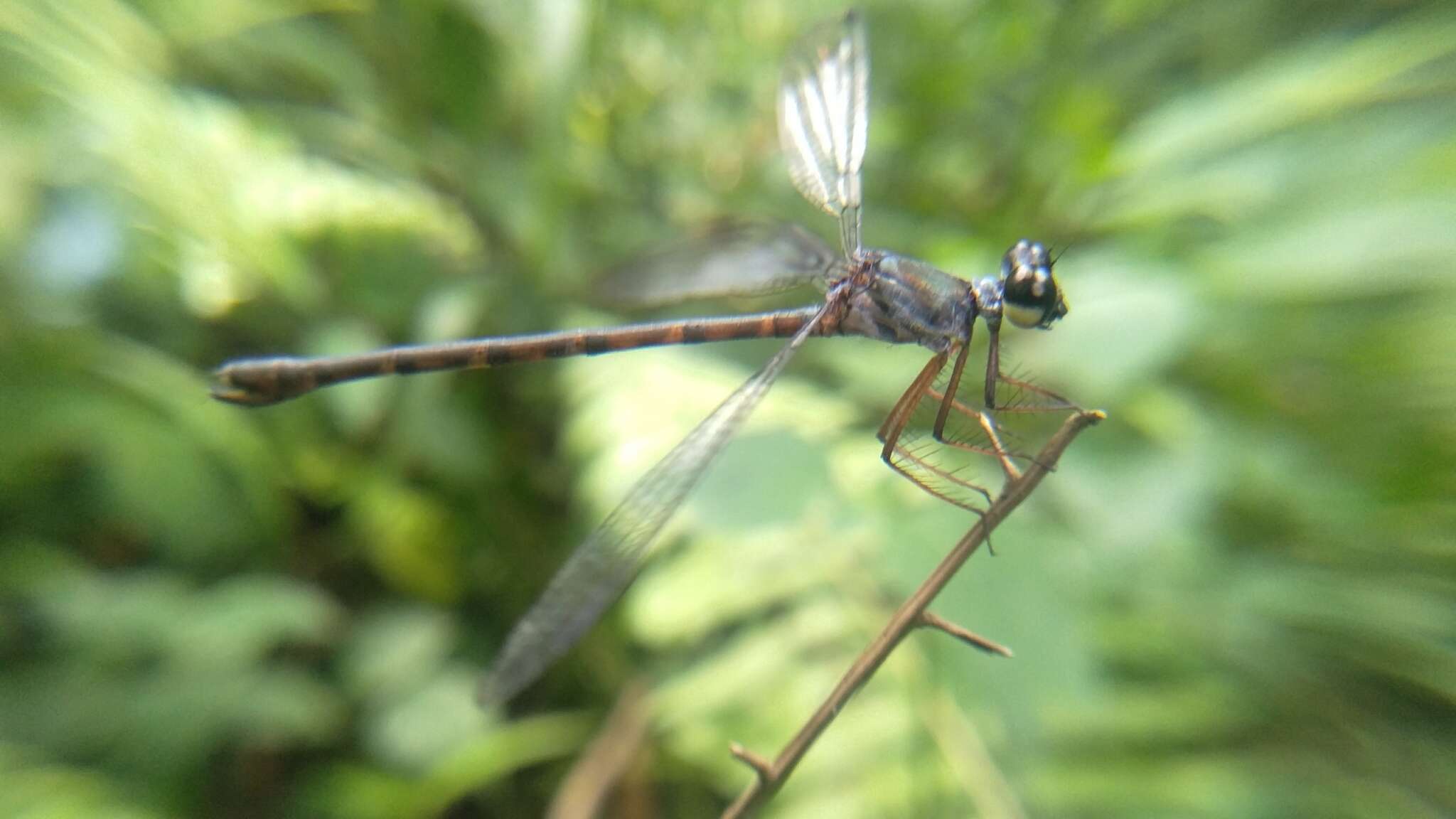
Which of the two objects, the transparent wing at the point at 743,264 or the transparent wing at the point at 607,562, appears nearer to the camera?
the transparent wing at the point at 607,562

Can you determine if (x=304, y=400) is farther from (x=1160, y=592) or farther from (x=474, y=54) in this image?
(x=1160, y=592)

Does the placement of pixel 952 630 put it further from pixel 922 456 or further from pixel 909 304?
pixel 909 304

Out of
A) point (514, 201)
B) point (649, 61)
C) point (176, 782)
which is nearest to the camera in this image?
point (176, 782)

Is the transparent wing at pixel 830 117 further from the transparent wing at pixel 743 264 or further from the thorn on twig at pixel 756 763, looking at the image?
the thorn on twig at pixel 756 763

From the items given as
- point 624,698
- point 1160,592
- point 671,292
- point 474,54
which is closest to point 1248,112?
point 1160,592

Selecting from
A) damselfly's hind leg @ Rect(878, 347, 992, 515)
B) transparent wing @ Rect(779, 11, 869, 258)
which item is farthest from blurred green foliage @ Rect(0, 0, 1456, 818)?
transparent wing @ Rect(779, 11, 869, 258)

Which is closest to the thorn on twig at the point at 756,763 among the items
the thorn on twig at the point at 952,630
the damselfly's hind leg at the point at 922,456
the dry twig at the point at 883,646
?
the dry twig at the point at 883,646

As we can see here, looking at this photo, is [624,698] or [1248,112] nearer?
[1248,112]

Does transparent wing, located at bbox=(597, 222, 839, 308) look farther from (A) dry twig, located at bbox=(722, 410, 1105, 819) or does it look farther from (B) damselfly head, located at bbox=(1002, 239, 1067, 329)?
(A) dry twig, located at bbox=(722, 410, 1105, 819)
